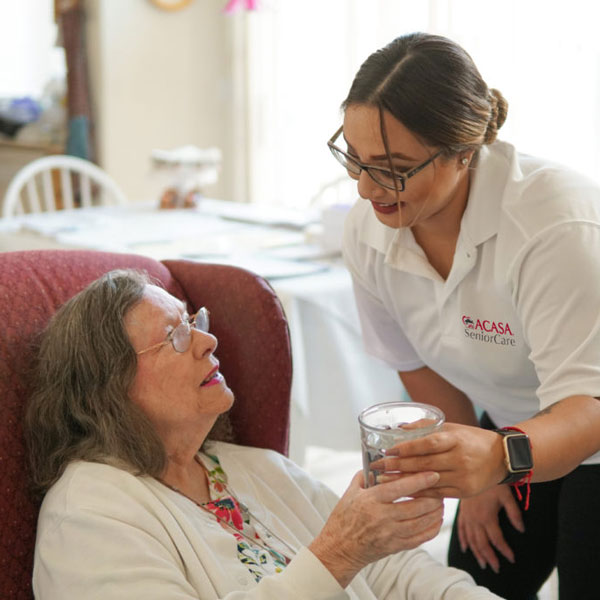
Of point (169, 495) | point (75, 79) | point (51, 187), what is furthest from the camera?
point (75, 79)

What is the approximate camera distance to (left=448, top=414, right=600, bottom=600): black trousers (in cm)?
147

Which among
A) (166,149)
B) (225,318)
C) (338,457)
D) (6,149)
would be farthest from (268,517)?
(6,149)

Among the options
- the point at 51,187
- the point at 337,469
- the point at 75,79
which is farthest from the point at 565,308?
the point at 75,79

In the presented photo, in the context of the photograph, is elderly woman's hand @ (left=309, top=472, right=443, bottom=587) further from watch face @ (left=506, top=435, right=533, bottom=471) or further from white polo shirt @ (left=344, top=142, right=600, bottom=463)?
white polo shirt @ (left=344, top=142, right=600, bottom=463)

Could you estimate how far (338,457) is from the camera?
11.3 ft

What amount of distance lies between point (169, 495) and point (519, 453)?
0.53m

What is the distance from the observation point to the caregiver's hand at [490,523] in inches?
66.5

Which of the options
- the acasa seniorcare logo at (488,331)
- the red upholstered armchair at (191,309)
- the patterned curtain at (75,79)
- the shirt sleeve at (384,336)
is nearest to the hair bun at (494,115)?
the acasa seniorcare logo at (488,331)

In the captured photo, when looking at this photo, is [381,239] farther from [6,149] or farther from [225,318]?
[6,149]

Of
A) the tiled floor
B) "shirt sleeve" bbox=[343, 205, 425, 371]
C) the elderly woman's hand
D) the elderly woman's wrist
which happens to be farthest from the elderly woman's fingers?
the tiled floor

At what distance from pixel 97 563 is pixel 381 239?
71 cm

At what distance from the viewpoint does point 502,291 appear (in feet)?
4.59

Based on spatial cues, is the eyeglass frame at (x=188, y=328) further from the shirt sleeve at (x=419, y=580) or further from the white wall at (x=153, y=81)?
the white wall at (x=153, y=81)

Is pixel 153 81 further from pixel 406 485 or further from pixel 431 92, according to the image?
pixel 406 485
